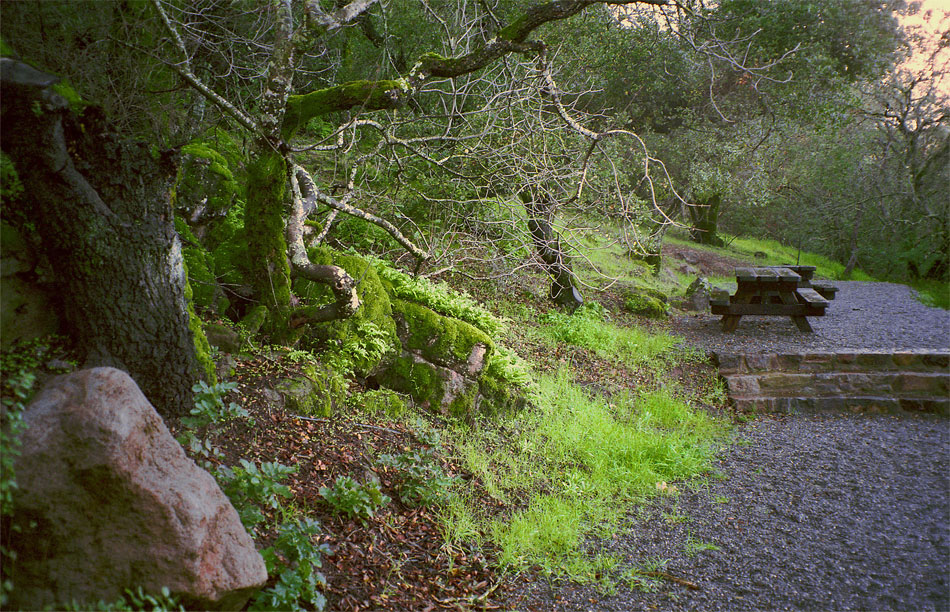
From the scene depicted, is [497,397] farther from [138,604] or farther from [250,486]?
[138,604]

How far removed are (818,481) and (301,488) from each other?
14.0 ft

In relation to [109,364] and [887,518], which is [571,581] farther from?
[109,364]

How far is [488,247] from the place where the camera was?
8242 millimetres

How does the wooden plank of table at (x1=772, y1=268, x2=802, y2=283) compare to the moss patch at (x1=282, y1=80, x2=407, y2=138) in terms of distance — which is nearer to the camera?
the moss patch at (x1=282, y1=80, x2=407, y2=138)

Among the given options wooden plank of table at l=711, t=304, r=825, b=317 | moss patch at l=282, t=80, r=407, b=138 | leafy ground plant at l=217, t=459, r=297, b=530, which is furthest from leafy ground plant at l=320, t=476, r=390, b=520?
wooden plank of table at l=711, t=304, r=825, b=317

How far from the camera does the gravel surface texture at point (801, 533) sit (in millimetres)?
3293

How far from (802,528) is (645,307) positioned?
23.7ft

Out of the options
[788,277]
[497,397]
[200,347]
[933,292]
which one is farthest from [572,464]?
[933,292]

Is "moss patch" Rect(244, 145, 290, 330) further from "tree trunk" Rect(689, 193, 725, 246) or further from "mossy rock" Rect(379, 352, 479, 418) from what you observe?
"tree trunk" Rect(689, 193, 725, 246)

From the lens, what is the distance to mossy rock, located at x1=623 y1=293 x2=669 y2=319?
35.7 feet

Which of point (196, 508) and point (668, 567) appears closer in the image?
point (196, 508)

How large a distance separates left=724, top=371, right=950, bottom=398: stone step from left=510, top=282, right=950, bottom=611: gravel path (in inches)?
16.8

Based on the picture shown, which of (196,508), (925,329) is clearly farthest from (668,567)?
(925,329)

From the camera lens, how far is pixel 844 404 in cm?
624
